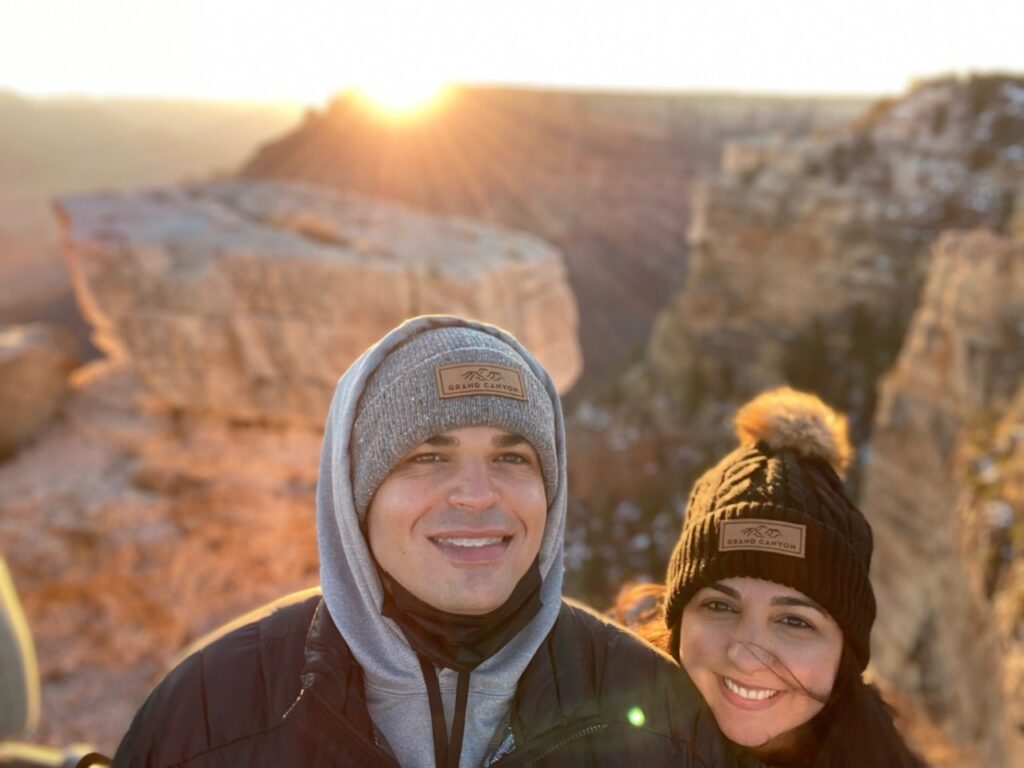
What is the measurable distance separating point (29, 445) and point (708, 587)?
537 centimetres

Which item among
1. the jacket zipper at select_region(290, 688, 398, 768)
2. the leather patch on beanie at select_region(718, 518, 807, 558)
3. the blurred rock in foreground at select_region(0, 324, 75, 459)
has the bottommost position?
the blurred rock in foreground at select_region(0, 324, 75, 459)

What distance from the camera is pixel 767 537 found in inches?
52.9

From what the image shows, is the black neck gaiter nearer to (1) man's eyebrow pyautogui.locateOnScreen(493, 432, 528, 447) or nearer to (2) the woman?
(1) man's eyebrow pyautogui.locateOnScreen(493, 432, 528, 447)

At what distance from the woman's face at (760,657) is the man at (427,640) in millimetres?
129

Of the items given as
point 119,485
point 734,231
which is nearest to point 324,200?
point 119,485

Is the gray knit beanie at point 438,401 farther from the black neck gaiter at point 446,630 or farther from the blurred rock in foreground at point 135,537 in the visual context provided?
the blurred rock in foreground at point 135,537

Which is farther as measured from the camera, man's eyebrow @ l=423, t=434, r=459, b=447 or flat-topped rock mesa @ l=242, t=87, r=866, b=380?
flat-topped rock mesa @ l=242, t=87, r=866, b=380

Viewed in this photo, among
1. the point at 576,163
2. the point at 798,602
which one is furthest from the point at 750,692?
the point at 576,163

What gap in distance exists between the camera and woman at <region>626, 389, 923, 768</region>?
4.33ft

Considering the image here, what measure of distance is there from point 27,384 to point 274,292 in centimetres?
207

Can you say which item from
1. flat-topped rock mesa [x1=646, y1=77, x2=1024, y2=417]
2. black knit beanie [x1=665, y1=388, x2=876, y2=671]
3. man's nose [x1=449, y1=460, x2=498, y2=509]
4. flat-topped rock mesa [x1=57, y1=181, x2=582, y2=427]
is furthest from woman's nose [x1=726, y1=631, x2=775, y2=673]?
flat-topped rock mesa [x1=646, y1=77, x2=1024, y2=417]

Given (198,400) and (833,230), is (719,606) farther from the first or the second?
(833,230)

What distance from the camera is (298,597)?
133 centimetres

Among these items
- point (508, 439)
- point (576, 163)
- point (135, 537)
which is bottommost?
point (576, 163)
